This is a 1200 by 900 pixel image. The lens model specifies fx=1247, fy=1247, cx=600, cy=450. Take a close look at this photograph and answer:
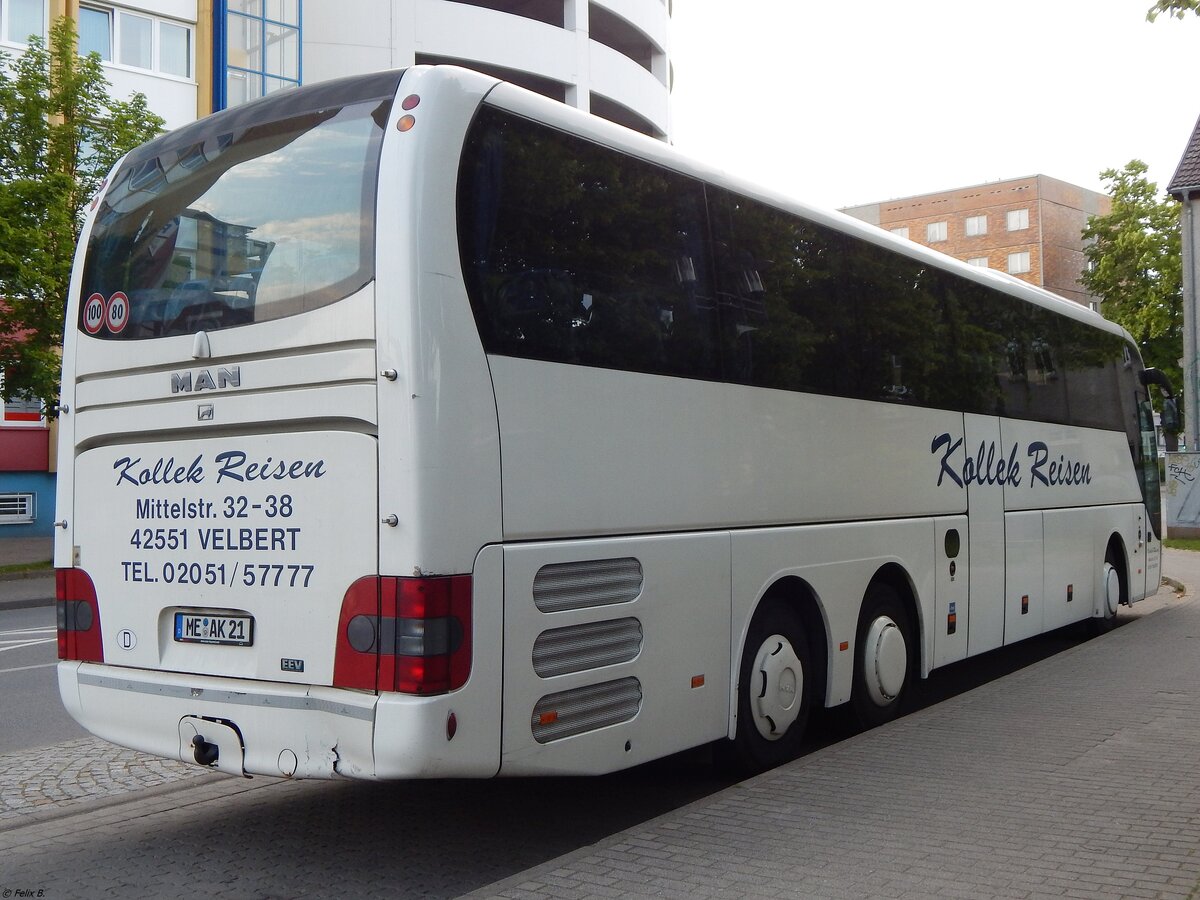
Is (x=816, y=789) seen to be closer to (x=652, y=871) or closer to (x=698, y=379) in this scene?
(x=652, y=871)

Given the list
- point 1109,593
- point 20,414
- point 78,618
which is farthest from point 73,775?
point 20,414

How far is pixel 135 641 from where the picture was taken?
571cm

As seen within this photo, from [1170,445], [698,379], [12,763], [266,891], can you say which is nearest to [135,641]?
[266,891]

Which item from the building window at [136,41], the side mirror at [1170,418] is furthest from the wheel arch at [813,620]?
the building window at [136,41]

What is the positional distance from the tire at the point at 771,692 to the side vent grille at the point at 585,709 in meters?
1.09

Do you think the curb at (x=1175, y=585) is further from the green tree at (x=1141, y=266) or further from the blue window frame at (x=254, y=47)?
the green tree at (x=1141, y=266)

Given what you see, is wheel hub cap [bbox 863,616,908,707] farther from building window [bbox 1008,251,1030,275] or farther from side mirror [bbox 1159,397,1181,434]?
building window [bbox 1008,251,1030,275]

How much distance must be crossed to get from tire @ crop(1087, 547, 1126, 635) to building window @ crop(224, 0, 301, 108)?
2388 cm

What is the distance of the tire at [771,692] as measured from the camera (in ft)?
22.4

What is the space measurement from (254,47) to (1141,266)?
3804 cm

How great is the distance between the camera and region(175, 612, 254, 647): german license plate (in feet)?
17.5

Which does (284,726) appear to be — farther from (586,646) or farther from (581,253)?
(581,253)

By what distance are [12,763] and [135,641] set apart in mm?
2299

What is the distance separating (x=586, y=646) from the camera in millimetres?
5574
